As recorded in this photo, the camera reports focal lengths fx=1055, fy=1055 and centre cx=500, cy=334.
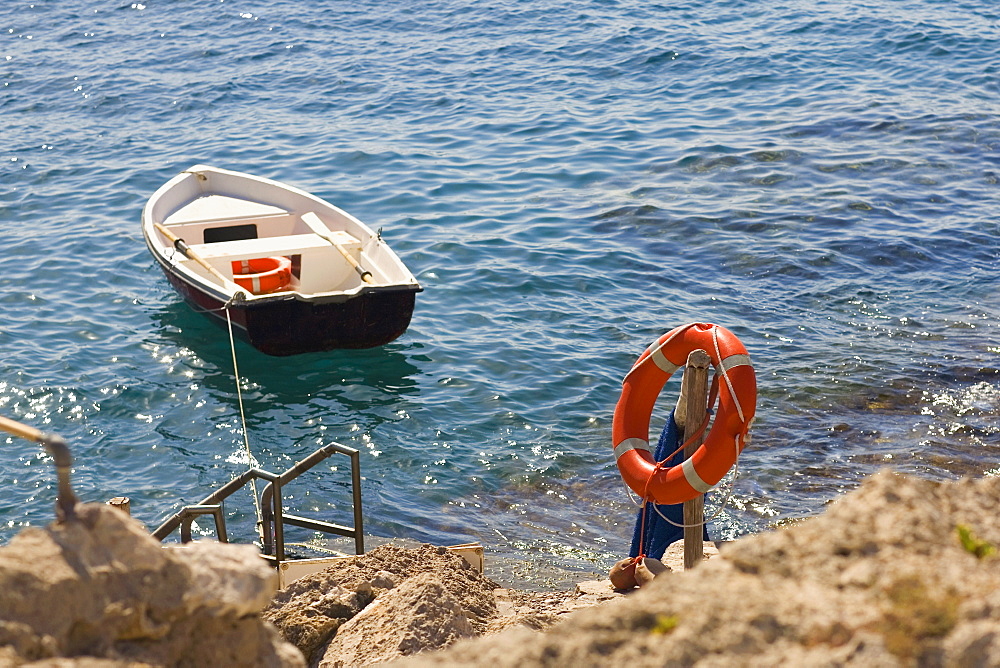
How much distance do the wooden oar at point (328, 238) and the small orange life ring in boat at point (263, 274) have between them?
588 mm

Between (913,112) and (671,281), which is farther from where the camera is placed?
(913,112)

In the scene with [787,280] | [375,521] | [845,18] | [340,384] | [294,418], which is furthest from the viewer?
[845,18]

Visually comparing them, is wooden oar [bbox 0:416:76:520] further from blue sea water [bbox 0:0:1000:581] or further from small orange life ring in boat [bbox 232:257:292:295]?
small orange life ring in boat [bbox 232:257:292:295]

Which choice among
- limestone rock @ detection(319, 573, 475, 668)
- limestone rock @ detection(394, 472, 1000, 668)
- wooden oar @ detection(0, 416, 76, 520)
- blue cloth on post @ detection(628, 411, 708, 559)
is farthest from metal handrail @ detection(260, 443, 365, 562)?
limestone rock @ detection(394, 472, 1000, 668)

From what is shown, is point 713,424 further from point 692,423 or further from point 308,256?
point 308,256

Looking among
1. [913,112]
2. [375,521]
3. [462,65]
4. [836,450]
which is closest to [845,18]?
[913,112]

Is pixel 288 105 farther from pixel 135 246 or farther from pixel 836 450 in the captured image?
pixel 836 450

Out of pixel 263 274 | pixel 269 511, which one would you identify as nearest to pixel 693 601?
pixel 269 511

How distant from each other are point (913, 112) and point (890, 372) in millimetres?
8881

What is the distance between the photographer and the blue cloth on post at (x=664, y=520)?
6633 mm

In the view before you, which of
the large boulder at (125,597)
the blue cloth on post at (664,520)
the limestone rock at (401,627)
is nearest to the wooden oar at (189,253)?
the blue cloth on post at (664,520)

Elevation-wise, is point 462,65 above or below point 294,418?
above

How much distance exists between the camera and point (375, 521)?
8.27 meters

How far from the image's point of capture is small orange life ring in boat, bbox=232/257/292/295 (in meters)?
11.2
